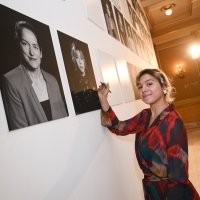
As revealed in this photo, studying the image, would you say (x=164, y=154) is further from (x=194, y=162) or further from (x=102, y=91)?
(x=194, y=162)

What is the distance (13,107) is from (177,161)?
1.13 metres

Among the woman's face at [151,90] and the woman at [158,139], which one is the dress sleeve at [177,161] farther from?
the woman's face at [151,90]

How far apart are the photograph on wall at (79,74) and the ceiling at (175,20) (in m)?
6.25

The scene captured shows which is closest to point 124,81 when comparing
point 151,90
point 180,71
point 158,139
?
point 151,90

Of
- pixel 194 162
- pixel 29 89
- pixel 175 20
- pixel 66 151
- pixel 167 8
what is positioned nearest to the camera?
pixel 29 89

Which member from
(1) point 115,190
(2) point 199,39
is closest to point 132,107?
(1) point 115,190

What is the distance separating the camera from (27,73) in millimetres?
Answer: 944

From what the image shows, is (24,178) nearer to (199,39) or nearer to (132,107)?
(132,107)

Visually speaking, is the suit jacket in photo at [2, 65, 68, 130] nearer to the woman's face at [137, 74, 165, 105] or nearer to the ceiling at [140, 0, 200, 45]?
the woman's face at [137, 74, 165, 105]

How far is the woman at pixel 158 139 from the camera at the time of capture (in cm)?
146

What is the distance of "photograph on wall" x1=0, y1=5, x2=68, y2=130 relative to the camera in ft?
2.75

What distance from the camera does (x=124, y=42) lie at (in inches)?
112

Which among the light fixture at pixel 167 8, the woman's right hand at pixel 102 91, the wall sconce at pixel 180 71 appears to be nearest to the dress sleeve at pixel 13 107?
the woman's right hand at pixel 102 91

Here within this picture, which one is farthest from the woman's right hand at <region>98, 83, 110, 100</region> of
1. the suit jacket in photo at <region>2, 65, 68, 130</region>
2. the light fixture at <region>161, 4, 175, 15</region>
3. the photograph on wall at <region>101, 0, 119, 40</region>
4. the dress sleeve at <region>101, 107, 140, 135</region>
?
the light fixture at <region>161, 4, 175, 15</region>
